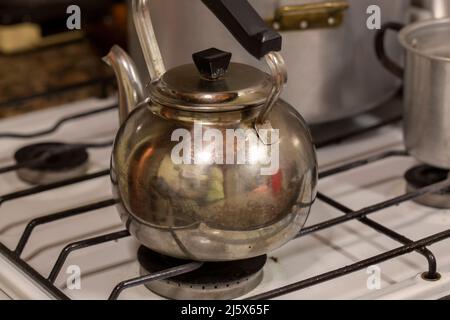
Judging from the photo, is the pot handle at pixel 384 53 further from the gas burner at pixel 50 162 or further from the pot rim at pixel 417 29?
the gas burner at pixel 50 162

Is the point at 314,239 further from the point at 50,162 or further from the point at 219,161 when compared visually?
the point at 50,162

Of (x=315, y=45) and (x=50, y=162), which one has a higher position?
(x=315, y=45)

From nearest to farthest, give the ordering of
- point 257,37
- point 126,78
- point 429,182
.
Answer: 1. point 257,37
2. point 126,78
3. point 429,182

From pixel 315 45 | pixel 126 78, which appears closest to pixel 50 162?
pixel 126 78

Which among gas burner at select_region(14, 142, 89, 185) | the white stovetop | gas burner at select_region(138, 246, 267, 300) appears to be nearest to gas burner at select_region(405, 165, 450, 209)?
the white stovetop

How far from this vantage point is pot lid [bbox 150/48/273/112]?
0.74 meters

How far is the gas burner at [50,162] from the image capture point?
1.01 m

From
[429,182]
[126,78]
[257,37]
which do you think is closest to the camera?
[257,37]

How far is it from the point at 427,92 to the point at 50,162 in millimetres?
417

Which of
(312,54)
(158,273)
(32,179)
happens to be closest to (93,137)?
(32,179)

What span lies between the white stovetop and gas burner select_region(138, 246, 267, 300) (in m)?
0.01

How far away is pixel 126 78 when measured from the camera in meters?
0.85

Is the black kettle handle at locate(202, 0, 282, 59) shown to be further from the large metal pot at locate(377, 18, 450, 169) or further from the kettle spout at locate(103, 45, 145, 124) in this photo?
the large metal pot at locate(377, 18, 450, 169)

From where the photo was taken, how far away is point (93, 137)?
114 centimetres
